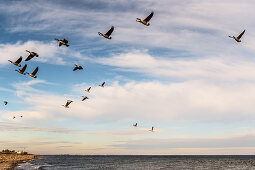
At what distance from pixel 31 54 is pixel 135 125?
24.2 m

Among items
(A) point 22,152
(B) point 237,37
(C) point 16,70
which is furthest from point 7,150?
(B) point 237,37

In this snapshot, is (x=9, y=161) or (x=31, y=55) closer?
(x=31, y=55)

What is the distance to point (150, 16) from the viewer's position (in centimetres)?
2311

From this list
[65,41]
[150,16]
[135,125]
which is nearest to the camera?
[150,16]

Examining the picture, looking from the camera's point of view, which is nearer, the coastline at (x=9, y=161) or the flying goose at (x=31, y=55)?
the flying goose at (x=31, y=55)

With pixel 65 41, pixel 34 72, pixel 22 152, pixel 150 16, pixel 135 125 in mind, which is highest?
pixel 150 16

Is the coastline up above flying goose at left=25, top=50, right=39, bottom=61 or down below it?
below

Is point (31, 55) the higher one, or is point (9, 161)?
point (31, 55)

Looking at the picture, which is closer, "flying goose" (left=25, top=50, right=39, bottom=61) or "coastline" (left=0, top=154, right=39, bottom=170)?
"flying goose" (left=25, top=50, right=39, bottom=61)

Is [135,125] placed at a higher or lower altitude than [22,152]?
higher

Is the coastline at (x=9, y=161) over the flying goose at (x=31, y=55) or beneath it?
beneath

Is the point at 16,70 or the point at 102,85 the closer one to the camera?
the point at 16,70

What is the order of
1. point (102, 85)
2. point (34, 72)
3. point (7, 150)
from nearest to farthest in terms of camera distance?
point (34, 72) → point (102, 85) → point (7, 150)

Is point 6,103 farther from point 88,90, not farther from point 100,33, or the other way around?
point 100,33
